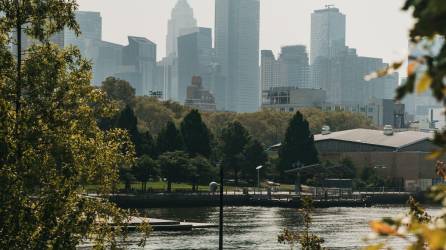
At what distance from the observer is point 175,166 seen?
123 metres

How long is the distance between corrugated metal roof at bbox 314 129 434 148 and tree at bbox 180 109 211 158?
35097mm

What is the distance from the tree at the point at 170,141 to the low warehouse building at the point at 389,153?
37313 mm

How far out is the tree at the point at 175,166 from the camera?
123062 mm

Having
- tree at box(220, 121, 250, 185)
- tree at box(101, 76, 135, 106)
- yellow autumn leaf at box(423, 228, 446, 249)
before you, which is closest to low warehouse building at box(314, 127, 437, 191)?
tree at box(220, 121, 250, 185)

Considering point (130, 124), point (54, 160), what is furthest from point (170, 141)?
point (54, 160)

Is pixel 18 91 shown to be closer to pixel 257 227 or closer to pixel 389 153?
pixel 257 227

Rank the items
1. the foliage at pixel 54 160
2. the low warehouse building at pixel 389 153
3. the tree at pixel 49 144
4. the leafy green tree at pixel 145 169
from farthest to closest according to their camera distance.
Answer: the low warehouse building at pixel 389 153 < the leafy green tree at pixel 145 169 < the tree at pixel 49 144 < the foliage at pixel 54 160

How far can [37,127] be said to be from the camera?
74.1ft

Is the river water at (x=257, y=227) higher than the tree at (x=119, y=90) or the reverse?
the reverse

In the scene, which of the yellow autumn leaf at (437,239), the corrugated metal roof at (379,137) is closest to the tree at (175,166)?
the corrugated metal roof at (379,137)

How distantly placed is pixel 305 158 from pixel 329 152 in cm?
1944

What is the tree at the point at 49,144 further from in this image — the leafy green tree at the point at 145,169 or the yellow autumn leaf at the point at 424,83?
the leafy green tree at the point at 145,169

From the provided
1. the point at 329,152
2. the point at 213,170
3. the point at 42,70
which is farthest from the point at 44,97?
the point at 329,152

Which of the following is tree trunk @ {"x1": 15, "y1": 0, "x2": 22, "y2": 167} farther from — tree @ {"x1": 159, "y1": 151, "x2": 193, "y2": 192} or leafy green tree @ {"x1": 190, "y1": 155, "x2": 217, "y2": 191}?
leafy green tree @ {"x1": 190, "y1": 155, "x2": 217, "y2": 191}
